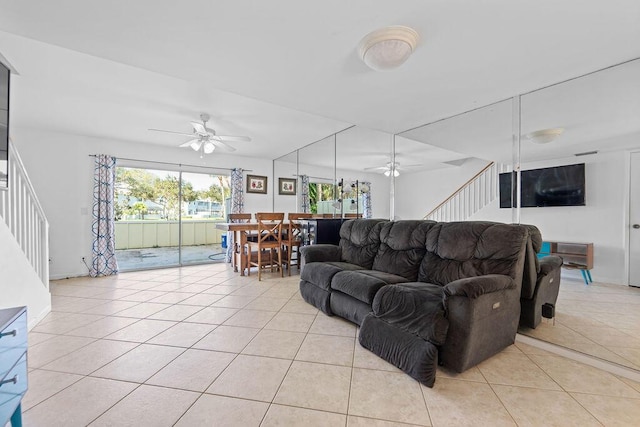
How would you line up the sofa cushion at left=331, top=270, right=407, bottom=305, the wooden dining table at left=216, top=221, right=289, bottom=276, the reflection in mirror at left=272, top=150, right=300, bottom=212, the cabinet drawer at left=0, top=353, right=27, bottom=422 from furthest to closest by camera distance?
the reflection in mirror at left=272, top=150, right=300, bottom=212 < the wooden dining table at left=216, top=221, right=289, bottom=276 < the sofa cushion at left=331, top=270, right=407, bottom=305 < the cabinet drawer at left=0, top=353, right=27, bottom=422

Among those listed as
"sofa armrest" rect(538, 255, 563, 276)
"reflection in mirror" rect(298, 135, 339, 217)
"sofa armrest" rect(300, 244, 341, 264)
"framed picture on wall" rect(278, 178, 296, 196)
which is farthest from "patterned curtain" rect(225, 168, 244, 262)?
"sofa armrest" rect(538, 255, 563, 276)

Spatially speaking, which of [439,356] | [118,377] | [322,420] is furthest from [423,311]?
[118,377]

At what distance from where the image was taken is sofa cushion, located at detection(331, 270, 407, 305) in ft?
7.10

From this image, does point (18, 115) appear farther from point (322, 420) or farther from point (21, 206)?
point (322, 420)

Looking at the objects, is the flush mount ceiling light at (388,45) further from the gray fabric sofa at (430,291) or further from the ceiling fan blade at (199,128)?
the ceiling fan blade at (199,128)

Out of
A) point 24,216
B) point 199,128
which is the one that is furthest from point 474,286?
point 24,216

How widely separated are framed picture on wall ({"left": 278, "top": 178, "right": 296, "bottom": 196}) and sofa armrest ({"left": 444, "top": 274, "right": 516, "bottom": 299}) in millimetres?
4959

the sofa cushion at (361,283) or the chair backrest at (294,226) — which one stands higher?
the chair backrest at (294,226)

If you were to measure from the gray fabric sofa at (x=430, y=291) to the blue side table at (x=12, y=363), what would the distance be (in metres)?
1.89

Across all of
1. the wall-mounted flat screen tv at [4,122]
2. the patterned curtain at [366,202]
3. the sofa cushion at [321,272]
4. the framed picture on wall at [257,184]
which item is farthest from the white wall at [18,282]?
the patterned curtain at [366,202]

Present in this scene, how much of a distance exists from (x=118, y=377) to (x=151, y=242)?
5.69m

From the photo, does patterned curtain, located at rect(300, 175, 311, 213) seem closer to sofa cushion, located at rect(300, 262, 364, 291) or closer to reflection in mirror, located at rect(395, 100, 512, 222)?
reflection in mirror, located at rect(395, 100, 512, 222)

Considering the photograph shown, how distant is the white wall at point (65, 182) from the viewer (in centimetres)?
396

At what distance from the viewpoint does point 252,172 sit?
5.89 metres
